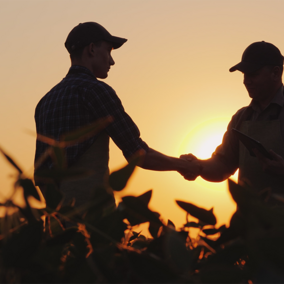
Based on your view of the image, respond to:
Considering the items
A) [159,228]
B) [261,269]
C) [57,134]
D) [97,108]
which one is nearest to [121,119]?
[97,108]

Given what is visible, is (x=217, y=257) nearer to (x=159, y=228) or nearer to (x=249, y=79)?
(x=159, y=228)

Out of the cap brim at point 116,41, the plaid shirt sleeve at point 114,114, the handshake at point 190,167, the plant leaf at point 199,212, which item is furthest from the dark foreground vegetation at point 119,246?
the handshake at point 190,167

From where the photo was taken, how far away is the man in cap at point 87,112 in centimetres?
244

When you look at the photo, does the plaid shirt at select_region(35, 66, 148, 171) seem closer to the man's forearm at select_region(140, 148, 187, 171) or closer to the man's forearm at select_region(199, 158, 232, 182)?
the man's forearm at select_region(140, 148, 187, 171)

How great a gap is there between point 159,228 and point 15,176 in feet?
0.73

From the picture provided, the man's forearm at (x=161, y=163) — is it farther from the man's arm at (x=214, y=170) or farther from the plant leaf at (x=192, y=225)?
the plant leaf at (x=192, y=225)

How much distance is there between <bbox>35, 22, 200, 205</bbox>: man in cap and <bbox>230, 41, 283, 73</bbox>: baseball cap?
1.18 meters

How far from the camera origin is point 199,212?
18.4 inches

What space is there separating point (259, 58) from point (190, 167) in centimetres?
118

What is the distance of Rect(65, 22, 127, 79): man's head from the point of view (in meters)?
2.95

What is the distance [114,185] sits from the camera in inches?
17.0

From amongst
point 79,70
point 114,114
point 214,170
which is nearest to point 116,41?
point 79,70

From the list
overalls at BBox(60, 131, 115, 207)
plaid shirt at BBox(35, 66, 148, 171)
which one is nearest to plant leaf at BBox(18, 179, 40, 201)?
overalls at BBox(60, 131, 115, 207)

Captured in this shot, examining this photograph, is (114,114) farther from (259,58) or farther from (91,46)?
(259,58)
